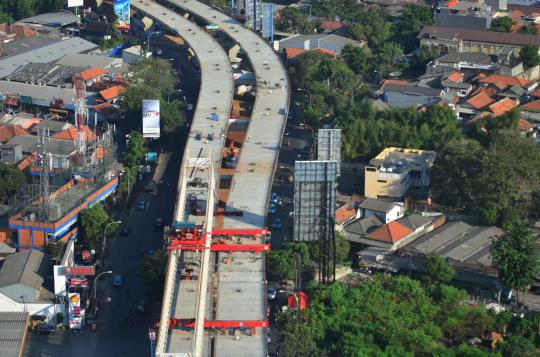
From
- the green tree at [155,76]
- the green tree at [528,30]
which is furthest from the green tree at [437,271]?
the green tree at [528,30]

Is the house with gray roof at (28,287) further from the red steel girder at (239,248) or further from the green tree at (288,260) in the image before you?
the green tree at (288,260)

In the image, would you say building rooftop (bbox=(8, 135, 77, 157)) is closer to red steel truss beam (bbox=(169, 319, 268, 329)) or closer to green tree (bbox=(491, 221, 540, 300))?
red steel truss beam (bbox=(169, 319, 268, 329))

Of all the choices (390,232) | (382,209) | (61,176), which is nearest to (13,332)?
(61,176)

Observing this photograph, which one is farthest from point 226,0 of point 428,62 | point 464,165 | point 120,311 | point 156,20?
point 120,311

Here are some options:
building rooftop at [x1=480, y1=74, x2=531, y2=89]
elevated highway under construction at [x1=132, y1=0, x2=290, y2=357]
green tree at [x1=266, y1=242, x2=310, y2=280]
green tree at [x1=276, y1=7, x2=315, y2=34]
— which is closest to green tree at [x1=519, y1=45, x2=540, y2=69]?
building rooftop at [x1=480, y1=74, x2=531, y2=89]

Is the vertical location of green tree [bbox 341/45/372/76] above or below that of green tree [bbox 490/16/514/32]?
below

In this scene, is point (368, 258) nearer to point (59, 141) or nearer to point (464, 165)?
point (464, 165)
